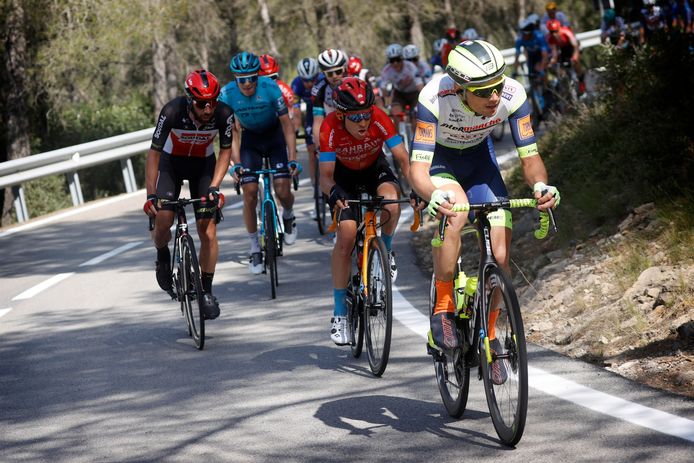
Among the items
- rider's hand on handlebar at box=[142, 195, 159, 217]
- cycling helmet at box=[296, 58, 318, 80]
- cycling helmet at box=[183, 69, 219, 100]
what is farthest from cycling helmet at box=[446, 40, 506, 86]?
cycling helmet at box=[296, 58, 318, 80]

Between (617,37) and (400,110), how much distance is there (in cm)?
478

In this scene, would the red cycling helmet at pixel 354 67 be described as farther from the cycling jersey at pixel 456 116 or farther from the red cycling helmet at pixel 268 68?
→ the cycling jersey at pixel 456 116

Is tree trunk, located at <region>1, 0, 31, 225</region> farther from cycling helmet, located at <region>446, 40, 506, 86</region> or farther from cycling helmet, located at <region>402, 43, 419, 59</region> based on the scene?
cycling helmet, located at <region>446, 40, 506, 86</region>

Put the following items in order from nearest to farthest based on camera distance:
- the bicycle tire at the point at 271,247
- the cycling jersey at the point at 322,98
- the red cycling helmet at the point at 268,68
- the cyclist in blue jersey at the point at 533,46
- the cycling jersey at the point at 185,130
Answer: the cycling jersey at the point at 185,130
the bicycle tire at the point at 271,247
the cycling jersey at the point at 322,98
the red cycling helmet at the point at 268,68
the cyclist in blue jersey at the point at 533,46

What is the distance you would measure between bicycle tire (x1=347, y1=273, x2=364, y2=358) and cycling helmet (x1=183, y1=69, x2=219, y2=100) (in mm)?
1889

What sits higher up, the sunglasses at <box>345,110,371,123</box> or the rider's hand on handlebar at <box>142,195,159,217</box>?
the sunglasses at <box>345,110,371,123</box>

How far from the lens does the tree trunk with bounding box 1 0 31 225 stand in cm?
2584

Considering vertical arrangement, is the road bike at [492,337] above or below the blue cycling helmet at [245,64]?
below

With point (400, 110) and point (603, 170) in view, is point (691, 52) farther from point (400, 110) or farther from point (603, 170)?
point (400, 110)

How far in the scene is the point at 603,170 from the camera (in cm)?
1112

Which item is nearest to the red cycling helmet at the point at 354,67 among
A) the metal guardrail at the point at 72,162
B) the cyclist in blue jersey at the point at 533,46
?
the cyclist in blue jersey at the point at 533,46

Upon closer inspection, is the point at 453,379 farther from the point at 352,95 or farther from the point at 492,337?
the point at 352,95

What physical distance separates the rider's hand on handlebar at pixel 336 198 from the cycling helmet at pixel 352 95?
1.81 ft

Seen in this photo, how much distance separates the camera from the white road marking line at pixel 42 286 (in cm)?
1176
